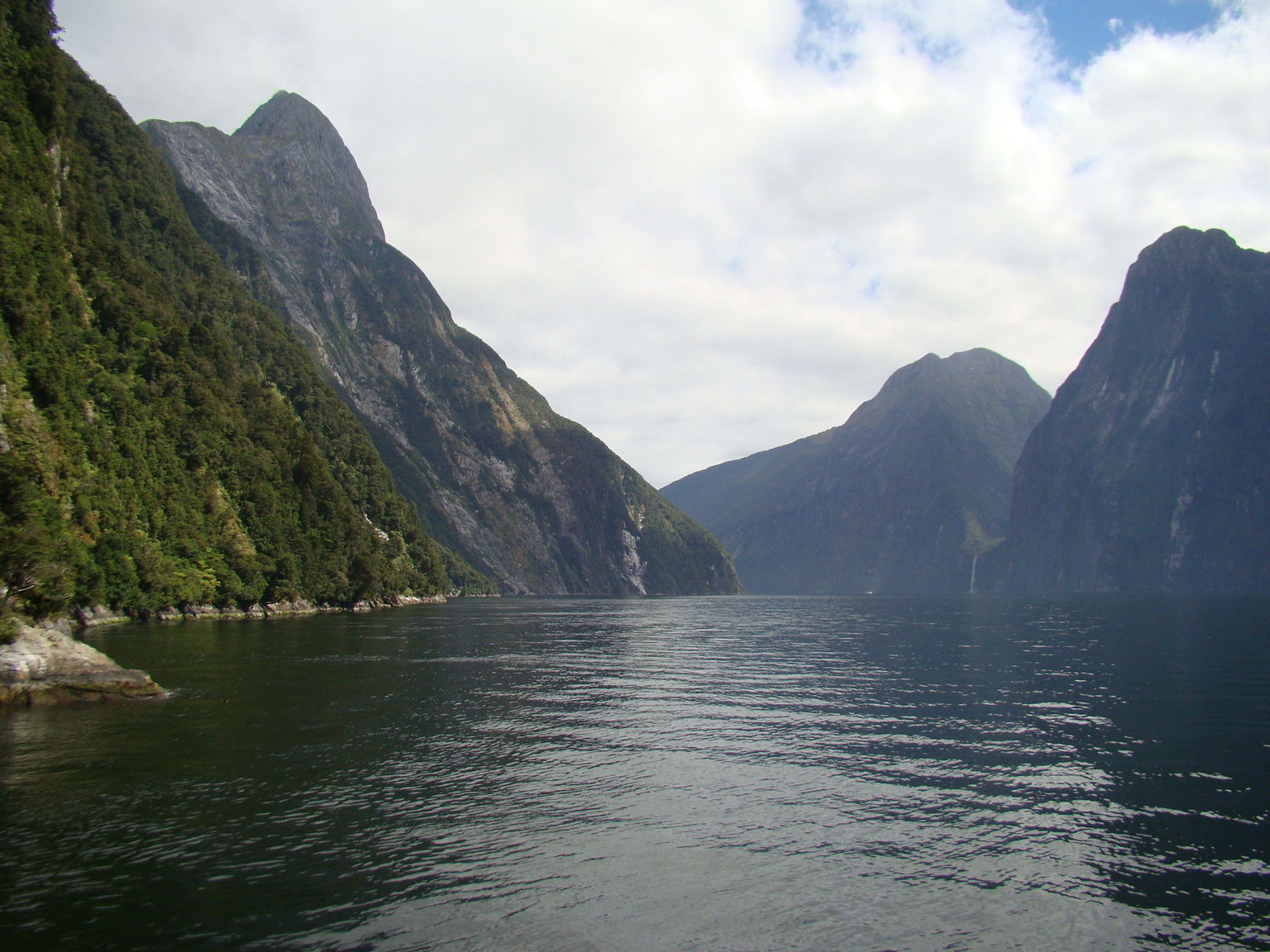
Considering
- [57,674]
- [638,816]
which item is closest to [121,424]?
[57,674]

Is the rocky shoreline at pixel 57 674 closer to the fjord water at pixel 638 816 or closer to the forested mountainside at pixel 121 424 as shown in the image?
the fjord water at pixel 638 816

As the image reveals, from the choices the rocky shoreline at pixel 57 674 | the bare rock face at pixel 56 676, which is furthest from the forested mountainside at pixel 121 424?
the bare rock face at pixel 56 676

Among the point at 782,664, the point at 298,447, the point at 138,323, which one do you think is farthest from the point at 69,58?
the point at 782,664

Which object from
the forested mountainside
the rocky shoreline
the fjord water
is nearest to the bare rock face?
the rocky shoreline

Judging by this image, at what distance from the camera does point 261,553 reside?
11656 cm

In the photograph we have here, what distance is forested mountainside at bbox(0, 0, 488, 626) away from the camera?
78.1 meters

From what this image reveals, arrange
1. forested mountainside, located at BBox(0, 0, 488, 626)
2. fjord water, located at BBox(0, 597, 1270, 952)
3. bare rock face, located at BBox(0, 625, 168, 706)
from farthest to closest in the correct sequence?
forested mountainside, located at BBox(0, 0, 488, 626)
bare rock face, located at BBox(0, 625, 168, 706)
fjord water, located at BBox(0, 597, 1270, 952)

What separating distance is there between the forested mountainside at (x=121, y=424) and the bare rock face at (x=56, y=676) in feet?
9.69

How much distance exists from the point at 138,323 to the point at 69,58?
93897mm

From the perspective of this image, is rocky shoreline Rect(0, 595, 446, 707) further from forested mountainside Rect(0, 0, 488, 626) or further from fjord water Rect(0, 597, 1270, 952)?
forested mountainside Rect(0, 0, 488, 626)

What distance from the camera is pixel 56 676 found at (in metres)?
40.5

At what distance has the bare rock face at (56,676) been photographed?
39.5 meters

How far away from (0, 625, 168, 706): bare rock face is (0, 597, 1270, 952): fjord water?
A: 222cm

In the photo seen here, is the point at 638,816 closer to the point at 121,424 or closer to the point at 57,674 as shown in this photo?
the point at 57,674
